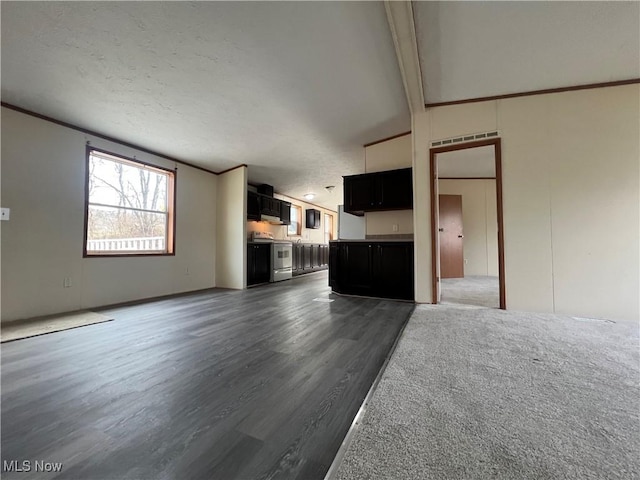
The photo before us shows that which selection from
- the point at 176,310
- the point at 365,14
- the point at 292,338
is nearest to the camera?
the point at 365,14

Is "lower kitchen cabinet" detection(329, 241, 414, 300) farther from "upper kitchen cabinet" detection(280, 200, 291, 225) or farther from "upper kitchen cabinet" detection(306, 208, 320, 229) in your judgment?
"upper kitchen cabinet" detection(306, 208, 320, 229)

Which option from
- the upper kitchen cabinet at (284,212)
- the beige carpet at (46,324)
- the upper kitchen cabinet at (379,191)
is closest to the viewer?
the beige carpet at (46,324)

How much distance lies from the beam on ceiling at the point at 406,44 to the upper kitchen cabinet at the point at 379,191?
3.96 ft

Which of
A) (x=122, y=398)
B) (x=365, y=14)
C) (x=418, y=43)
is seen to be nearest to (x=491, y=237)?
(x=418, y=43)

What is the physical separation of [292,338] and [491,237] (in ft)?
20.8

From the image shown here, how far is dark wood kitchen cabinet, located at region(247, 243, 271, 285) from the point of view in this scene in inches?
212

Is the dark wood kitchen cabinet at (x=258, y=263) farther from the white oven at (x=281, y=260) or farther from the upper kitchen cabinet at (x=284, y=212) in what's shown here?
the upper kitchen cabinet at (x=284, y=212)

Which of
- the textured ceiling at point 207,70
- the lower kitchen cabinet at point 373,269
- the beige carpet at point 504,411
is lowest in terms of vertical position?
the beige carpet at point 504,411

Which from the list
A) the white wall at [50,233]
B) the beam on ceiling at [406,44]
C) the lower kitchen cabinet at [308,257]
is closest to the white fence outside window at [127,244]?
the white wall at [50,233]

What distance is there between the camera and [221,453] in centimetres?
97

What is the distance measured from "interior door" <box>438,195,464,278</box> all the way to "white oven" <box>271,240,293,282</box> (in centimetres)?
372

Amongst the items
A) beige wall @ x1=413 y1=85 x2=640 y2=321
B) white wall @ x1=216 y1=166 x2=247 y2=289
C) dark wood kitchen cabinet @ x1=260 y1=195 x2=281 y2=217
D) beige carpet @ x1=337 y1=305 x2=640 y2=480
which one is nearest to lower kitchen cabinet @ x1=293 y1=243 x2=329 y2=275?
dark wood kitchen cabinet @ x1=260 y1=195 x2=281 y2=217

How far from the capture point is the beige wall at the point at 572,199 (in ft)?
8.78

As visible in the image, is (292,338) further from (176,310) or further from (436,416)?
(176,310)
